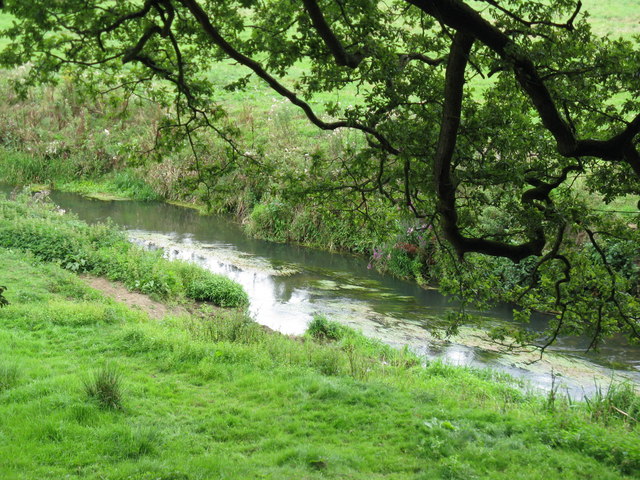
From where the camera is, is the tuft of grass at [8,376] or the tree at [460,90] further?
the tuft of grass at [8,376]

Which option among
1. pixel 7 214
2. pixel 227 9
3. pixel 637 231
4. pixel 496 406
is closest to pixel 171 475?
pixel 496 406

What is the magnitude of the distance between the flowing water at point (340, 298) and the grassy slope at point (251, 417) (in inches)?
76.8

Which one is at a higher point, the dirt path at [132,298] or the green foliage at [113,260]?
the green foliage at [113,260]

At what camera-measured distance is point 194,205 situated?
26.9 m

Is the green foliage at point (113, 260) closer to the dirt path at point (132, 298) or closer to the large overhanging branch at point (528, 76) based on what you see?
the dirt path at point (132, 298)

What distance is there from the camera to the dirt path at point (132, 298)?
12292mm

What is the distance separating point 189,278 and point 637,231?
1050cm

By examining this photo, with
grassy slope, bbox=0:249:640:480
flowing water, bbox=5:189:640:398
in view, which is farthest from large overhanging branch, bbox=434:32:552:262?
flowing water, bbox=5:189:640:398

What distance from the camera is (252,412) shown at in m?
7.39

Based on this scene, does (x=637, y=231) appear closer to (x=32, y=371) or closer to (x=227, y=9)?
(x=227, y=9)

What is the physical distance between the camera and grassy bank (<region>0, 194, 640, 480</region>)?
5980 millimetres

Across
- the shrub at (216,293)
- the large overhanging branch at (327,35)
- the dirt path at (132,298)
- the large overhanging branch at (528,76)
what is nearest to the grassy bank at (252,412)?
the dirt path at (132,298)

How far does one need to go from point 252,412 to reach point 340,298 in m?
8.67

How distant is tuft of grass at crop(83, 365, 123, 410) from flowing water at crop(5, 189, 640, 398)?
4.86 m
